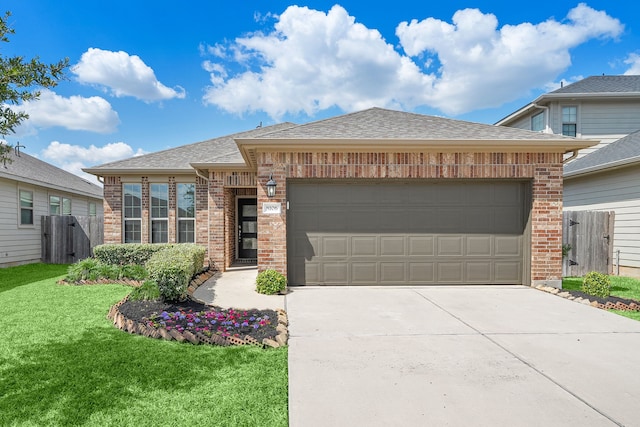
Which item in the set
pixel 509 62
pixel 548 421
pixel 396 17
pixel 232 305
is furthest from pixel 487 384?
pixel 509 62

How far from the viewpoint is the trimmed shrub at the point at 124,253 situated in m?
9.47

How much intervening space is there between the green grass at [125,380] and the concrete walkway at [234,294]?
180 centimetres

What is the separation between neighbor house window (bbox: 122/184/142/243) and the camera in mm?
10680

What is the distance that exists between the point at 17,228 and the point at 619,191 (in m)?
19.2

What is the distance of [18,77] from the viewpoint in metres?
2.86

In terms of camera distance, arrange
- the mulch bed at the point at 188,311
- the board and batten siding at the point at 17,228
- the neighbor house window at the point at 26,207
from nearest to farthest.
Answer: the mulch bed at the point at 188,311 < the board and batten siding at the point at 17,228 < the neighbor house window at the point at 26,207

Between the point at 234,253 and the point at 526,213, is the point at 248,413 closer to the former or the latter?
the point at 526,213

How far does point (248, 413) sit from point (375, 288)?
16.5ft

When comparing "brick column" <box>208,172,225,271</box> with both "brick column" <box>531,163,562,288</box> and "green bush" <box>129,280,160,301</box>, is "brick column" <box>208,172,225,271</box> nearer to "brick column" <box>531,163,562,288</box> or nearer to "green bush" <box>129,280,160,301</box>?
"green bush" <box>129,280,160,301</box>

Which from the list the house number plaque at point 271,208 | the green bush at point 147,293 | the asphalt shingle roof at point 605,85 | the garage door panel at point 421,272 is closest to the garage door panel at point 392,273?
the garage door panel at point 421,272

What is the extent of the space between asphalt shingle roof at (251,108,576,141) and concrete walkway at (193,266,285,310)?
129 inches

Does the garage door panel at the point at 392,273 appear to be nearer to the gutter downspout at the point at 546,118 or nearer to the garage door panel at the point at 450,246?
the garage door panel at the point at 450,246

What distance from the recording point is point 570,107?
13.7m

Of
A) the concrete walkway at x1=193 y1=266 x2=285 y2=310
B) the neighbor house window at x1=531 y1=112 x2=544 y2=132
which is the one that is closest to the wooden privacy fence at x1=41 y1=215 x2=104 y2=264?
the concrete walkway at x1=193 y1=266 x2=285 y2=310
